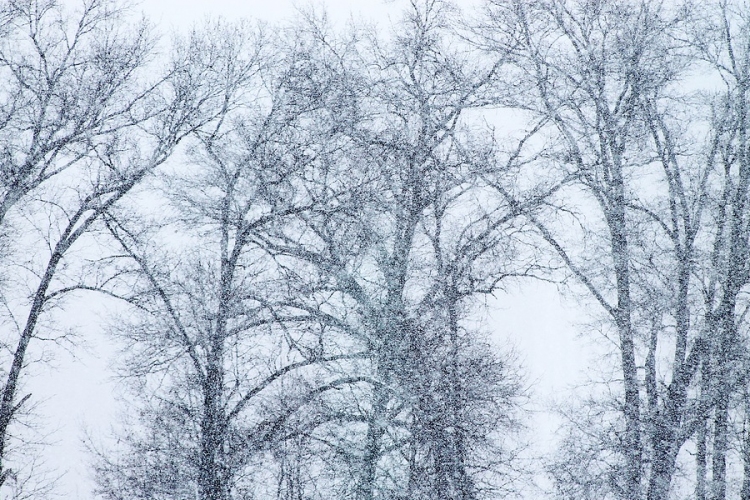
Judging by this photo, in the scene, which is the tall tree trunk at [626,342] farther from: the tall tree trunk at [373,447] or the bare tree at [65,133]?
the bare tree at [65,133]

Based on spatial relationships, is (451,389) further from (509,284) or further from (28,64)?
(28,64)

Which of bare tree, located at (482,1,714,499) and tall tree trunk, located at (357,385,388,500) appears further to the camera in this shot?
bare tree, located at (482,1,714,499)

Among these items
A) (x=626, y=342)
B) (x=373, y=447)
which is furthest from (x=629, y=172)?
(x=373, y=447)

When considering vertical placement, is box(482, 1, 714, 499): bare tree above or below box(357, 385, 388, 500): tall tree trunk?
above

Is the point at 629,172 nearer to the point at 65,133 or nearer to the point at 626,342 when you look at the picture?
the point at 626,342

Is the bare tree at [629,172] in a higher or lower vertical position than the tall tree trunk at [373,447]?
higher

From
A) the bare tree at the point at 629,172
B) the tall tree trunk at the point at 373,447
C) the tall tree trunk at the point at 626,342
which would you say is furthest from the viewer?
the bare tree at the point at 629,172

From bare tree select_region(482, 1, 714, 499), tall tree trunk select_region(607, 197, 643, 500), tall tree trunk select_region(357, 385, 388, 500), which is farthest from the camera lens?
bare tree select_region(482, 1, 714, 499)

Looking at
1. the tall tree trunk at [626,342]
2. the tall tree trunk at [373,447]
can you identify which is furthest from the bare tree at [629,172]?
the tall tree trunk at [373,447]

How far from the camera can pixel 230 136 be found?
13352 millimetres

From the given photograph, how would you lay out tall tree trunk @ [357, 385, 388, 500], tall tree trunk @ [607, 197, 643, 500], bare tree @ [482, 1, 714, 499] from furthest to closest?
bare tree @ [482, 1, 714, 499] → tall tree trunk @ [607, 197, 643, 500] → tall tree trunk @ [357, 385, 388, 500]

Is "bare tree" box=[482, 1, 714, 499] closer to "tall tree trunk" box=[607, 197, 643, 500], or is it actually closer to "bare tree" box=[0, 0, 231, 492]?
"tall tree trunk" box=[607, 197, 643, 500]

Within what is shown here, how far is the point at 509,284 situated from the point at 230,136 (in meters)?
5.67

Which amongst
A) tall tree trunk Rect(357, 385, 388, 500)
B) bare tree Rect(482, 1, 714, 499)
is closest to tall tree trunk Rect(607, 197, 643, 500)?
bare tree Rect(482, 1, 714, 499)
